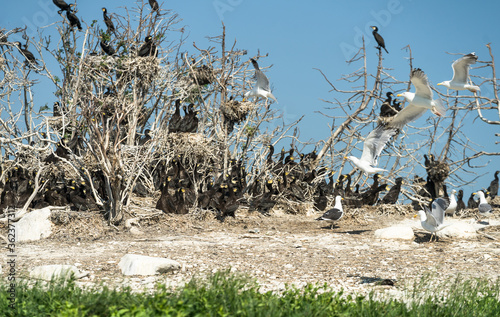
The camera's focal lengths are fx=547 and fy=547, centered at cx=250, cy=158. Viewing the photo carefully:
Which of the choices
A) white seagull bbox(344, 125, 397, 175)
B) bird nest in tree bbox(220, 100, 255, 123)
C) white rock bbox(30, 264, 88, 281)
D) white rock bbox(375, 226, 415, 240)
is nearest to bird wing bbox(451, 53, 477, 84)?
white seagull bbox(344, 125, 397, 175)

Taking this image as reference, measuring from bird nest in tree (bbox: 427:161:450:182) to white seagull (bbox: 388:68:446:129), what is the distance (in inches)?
177

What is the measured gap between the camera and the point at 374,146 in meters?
11.3

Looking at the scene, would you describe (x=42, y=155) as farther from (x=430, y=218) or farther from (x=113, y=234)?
(x=430, y=218)

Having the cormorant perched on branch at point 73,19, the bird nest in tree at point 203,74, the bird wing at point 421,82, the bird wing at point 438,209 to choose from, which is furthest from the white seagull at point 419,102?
the cormorant perched on branch at point 73,19

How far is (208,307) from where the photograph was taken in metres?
4.68

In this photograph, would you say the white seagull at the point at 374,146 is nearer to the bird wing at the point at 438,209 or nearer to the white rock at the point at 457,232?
the bird wing at the point at 438,209

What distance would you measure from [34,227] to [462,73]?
8617 millimetres

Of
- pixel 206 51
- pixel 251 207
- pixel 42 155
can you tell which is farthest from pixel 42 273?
pixel 206 51

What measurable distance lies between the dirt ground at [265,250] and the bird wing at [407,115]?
7.35ft

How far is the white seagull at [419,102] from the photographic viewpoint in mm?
9234

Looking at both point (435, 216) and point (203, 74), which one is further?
point (203, 74)

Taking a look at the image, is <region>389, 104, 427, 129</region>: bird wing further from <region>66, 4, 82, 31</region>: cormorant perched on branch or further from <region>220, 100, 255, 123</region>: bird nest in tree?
<region>66, 4, 82, 31</region>: cormorant perched on branch

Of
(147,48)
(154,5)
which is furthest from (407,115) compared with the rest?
(154,5)

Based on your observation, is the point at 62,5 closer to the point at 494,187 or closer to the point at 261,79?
the point at 261,79
